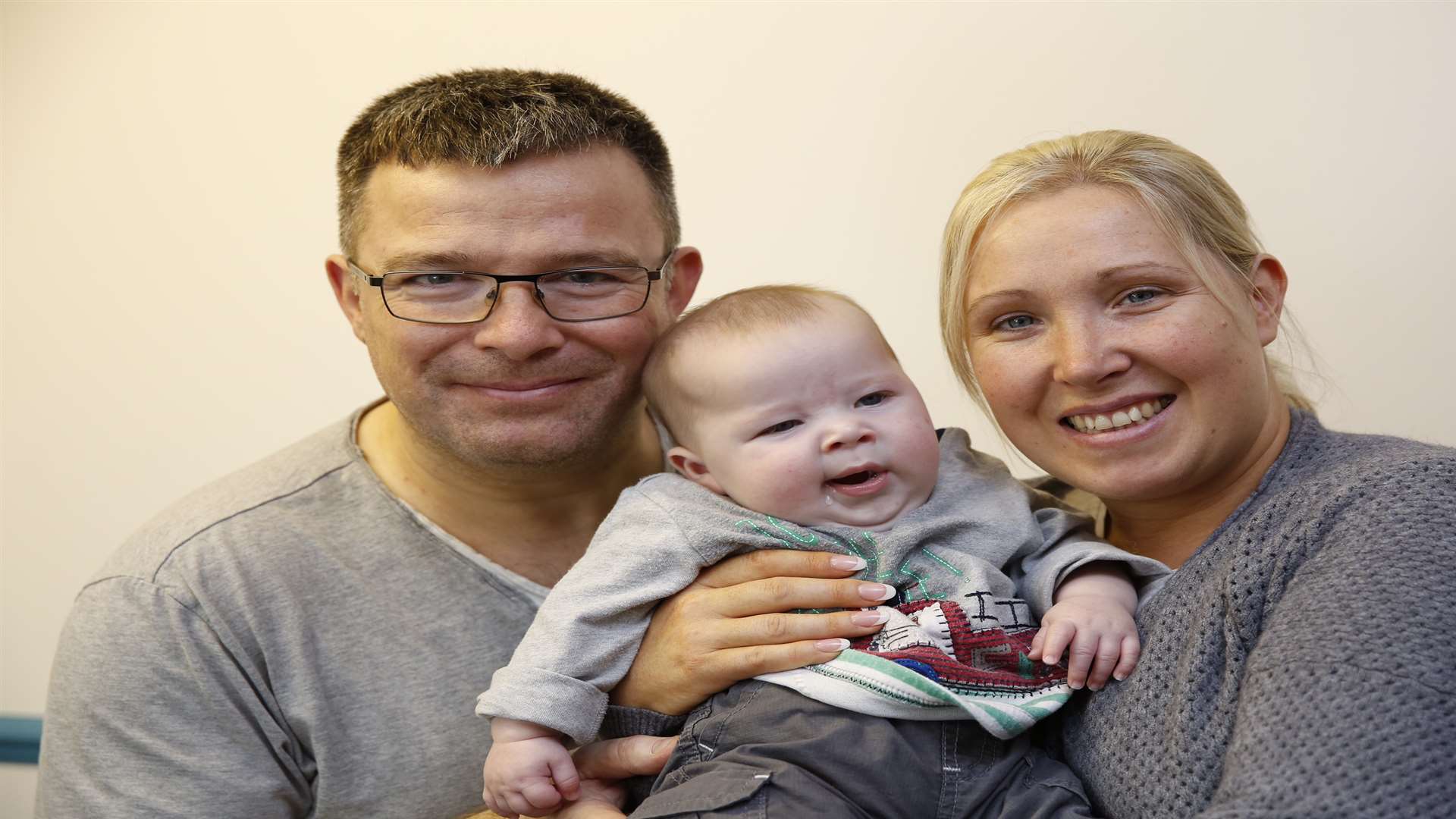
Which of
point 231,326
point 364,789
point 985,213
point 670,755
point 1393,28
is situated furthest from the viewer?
point 231,326

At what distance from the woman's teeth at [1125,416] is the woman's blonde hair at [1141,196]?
18cm

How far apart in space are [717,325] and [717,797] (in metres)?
0.77

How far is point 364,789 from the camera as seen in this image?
2055 mm

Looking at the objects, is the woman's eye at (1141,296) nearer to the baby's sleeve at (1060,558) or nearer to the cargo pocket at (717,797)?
the baby's sleeve at (1060,558)

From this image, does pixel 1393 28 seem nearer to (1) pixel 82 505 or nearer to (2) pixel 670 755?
(2) pixel 670 755

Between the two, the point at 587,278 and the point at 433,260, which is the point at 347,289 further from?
the point at 587,278

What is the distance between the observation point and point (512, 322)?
2.04m

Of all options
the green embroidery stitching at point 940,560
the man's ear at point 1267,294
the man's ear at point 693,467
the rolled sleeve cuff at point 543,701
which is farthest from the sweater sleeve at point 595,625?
the man's ear at point 1267,294

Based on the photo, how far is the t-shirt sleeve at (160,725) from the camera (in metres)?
1.97

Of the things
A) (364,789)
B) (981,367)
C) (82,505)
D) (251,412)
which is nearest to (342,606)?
(364,789)

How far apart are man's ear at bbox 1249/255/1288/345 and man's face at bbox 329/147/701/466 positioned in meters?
1.07

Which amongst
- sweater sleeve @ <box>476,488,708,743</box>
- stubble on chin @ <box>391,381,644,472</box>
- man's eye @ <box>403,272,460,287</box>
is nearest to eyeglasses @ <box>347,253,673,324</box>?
man's eye @ <box>403,272,460,287</box>

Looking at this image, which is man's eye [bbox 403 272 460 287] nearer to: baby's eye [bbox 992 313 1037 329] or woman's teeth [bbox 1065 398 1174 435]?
baby's eye [bbox 992 313 1037 329]

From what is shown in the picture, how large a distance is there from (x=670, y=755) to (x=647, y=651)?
0.17 metres
